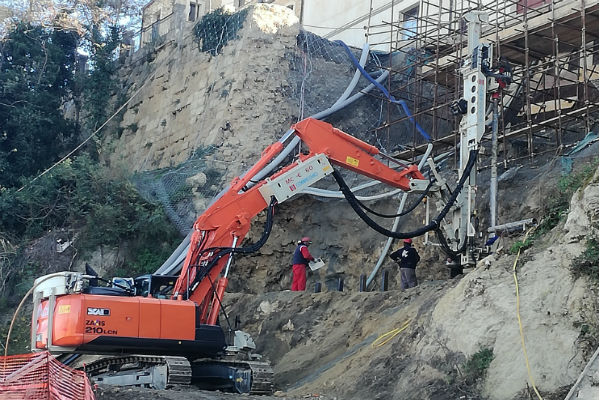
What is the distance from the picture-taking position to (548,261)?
11641 millimetres

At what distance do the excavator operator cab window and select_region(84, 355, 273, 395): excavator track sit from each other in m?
1.10

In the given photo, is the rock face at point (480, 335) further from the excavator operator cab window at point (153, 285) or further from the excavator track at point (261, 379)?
the excavator operator cab window at point (153, 285)

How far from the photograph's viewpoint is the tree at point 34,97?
27578mm

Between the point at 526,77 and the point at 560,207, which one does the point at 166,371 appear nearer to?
the point at 560,207

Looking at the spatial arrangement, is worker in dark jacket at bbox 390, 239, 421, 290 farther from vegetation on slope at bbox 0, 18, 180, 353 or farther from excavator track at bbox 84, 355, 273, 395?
vegetation on slope at bbox 0, 18, 180, 353

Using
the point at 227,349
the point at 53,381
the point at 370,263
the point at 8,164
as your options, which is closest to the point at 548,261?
the point at 227,349

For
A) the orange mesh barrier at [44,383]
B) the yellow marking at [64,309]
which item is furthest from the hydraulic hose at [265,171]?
the orange mesh barrier at [44,383]

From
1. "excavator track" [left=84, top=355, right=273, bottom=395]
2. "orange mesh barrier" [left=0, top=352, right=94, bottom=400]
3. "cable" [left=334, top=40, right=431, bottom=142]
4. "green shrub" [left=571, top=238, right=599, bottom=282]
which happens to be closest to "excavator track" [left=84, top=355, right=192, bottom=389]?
"excavator track" [left=84, top=355, right=273, bottom=395]

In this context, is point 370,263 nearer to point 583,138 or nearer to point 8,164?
point 583,138

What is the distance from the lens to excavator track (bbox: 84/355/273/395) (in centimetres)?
1257

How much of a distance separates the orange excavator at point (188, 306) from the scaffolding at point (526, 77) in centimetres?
434

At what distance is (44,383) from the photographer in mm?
9938

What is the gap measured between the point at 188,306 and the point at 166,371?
1.09 meters

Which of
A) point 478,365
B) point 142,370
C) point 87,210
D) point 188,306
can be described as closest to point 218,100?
point 87,210
